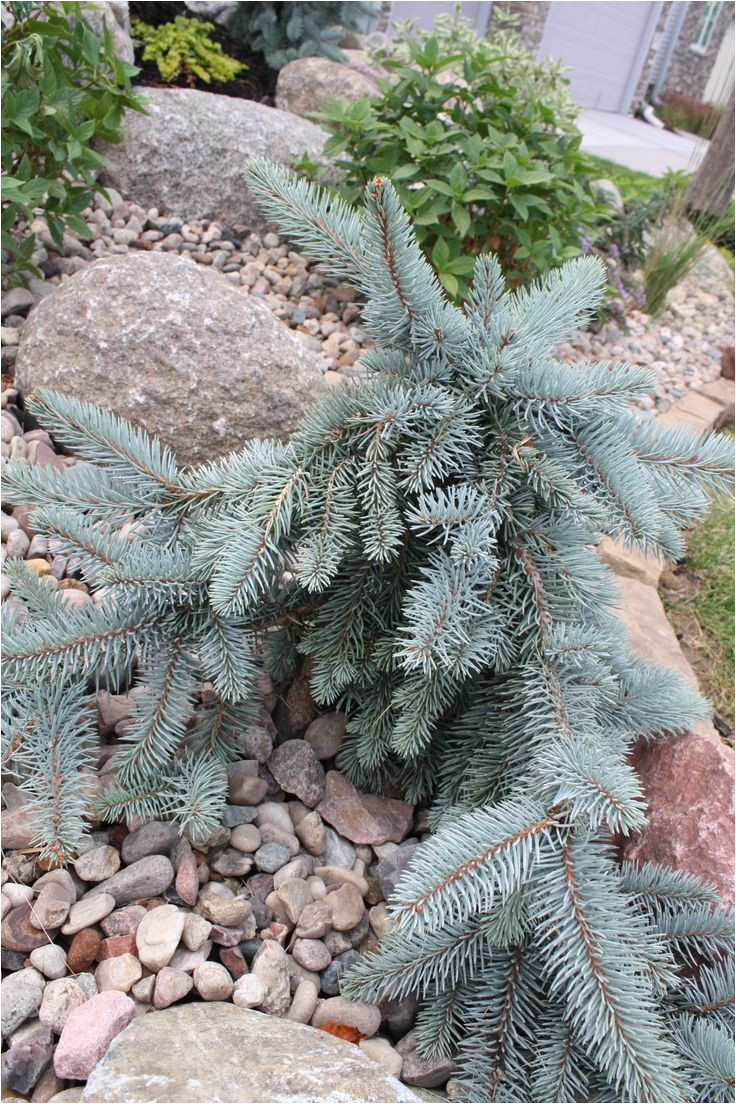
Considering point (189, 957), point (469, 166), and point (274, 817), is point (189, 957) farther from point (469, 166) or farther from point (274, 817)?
point (469, 166)

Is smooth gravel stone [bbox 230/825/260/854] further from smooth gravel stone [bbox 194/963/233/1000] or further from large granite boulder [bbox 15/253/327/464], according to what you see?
large granite boulder [bbox 15/253/327/464]

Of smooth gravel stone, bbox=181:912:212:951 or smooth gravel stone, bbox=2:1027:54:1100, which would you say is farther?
smooth gravel stone, bbox=181:912:212:951

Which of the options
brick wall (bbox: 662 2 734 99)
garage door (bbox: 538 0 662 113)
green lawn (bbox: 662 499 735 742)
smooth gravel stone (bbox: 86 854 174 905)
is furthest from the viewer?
brick wall (bbox: 662 2 734 99)

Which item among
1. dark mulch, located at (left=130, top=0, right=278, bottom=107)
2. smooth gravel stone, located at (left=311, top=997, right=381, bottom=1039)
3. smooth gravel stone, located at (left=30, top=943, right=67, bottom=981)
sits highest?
dark mulch, located at (left=130, top=0, right=278, bottom=107)

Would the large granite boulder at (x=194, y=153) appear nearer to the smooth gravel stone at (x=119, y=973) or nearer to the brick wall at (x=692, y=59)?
the smooth gravel stone at (x=119, y=973)

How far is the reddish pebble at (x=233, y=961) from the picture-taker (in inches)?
57.0

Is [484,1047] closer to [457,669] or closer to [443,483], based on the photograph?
[457,669]

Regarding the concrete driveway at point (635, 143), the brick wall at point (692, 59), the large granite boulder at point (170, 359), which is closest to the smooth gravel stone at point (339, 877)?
the large granite boulder at point (170, 359)

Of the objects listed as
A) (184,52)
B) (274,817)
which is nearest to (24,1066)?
(274,817)

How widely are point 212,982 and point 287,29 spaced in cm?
628

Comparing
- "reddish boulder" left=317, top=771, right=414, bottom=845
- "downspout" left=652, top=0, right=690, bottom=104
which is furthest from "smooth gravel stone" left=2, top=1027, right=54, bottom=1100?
"downspout" left=652, top=0, right=690, bottom=104

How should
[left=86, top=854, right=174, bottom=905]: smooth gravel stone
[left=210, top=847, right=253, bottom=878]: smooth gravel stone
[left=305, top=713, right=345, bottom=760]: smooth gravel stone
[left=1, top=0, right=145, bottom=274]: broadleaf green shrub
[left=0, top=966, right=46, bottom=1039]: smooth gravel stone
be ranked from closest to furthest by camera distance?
[left=0, top=966, right=46, bottom=1039]: smooth gravel stone, [left=86, top=854, right=174, bottom=905]: smooth gravel stone, [left=210, top=847, right=253, bottom=878]: smooth gravel stone, [left=305, top=713, right=345, bottom=760]: smooth gravel stone, [left=1, top=0, right=145, bottom=274]: broadleaf green shrub

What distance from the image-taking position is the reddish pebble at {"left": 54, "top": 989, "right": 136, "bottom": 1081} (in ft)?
4.00

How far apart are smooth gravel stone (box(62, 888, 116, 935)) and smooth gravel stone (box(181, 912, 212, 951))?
0.14m
